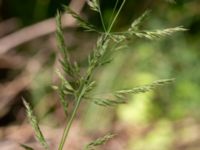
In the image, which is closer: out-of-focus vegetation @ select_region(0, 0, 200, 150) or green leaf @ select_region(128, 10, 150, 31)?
green leaf @ select_region(128, 10, 150, 31)

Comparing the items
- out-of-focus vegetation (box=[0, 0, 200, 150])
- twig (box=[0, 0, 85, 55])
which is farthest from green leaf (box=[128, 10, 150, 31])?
twig (box=[0, 0, 85, 55])

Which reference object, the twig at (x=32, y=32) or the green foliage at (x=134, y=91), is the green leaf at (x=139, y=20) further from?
the twig at (x=32, y=32)

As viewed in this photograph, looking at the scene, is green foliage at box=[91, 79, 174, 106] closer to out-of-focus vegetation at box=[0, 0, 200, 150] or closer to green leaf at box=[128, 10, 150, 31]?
green leaf at box=[128, 10, 150, 31]

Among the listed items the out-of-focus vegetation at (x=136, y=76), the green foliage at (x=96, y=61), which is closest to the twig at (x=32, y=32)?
the out-of-focus vegetation at (x=136, y=76)

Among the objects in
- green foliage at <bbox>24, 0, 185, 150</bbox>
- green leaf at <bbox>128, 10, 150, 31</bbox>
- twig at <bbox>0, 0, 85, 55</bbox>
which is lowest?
twig at <bbox>0, 0, 85, 55</bbox>

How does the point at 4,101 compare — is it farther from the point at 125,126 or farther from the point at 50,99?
the point at 125,126

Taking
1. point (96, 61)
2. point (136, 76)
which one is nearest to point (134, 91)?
point (96, 61)
